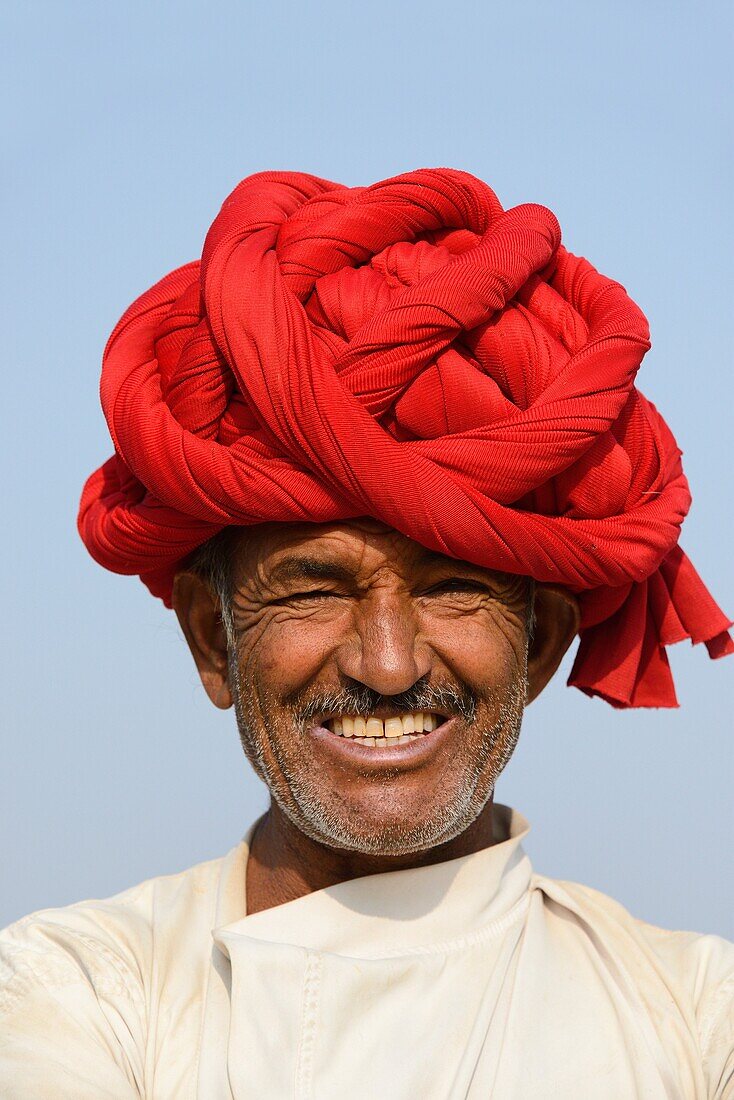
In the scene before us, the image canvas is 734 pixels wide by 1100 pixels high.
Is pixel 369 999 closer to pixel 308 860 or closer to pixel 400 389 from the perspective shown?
pixel 308 860

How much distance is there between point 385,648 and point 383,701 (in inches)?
5.0

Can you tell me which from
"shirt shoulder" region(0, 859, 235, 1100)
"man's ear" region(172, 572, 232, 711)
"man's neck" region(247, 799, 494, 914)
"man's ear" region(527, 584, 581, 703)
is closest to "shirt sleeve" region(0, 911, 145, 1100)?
"shirt shoulder" region(0, 859, 235, 1100)

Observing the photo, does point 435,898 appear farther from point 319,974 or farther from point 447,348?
point 447,348

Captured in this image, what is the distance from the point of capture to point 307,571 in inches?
136

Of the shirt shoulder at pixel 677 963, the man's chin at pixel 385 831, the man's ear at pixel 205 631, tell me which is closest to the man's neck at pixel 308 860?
the man's chin at pixel 385 831

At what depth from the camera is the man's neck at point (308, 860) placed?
3.54 metres

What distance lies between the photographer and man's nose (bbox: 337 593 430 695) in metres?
3.29

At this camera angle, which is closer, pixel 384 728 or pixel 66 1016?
pixel 66 1016

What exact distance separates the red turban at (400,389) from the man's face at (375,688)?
0.12 m

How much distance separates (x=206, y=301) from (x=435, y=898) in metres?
1.35

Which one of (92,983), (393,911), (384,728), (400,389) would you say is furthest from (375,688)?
(92,983)

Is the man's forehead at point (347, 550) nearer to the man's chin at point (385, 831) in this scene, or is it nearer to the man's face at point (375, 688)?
the man's face at point (375, 688)

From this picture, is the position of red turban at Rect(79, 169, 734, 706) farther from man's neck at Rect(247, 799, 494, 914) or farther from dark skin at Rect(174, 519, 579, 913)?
man's neck at Rect(247, 799, 494, 914)

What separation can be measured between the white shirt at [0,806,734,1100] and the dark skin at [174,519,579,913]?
0.15 m
